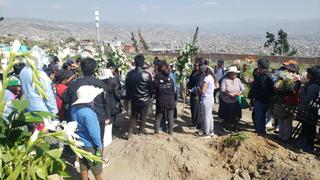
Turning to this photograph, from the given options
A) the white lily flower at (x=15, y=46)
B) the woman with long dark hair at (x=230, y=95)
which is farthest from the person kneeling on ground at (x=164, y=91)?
the white lily flower at (x=15, y=46)

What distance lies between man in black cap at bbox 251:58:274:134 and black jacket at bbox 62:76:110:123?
3571mm

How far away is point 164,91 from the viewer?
8.74 metres

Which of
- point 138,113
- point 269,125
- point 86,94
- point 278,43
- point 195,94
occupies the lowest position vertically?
point 278,43

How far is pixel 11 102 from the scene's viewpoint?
7.93ft

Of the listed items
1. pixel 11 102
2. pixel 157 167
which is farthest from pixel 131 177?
pixel 11 102

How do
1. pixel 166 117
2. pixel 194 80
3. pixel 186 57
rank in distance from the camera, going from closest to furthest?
pixel 166 117, pixel 194 80, pixel 186 57

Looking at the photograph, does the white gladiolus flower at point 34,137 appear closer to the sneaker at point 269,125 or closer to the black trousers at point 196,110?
the black trousers at point 196,110

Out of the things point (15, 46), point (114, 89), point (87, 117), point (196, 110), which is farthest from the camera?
point (196, 110)

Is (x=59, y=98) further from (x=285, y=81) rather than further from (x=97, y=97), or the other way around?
(x=285, y=81)

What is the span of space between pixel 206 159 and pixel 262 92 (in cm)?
208

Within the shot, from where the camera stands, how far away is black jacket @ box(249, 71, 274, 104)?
28.5 ft

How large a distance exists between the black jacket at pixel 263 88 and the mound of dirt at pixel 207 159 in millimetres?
1153

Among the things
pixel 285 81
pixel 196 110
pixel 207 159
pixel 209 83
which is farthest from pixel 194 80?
pixel 207 159

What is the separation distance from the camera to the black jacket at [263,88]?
8.67 meters
